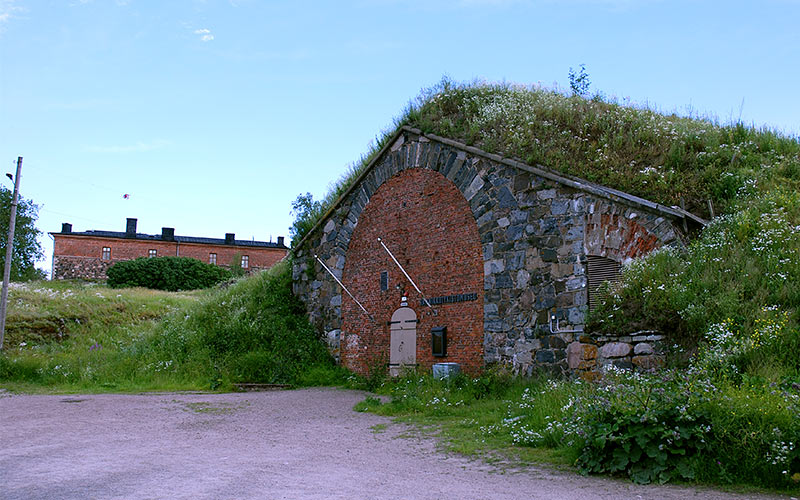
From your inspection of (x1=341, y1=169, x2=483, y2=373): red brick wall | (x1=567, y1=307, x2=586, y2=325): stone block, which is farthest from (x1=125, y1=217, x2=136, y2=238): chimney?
(x1=567, y1=307, x2=586, y2=325): stone block

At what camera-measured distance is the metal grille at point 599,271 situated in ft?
36.6

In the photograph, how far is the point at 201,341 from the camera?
16.9 metres

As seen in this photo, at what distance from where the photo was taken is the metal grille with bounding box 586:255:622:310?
36.6 ft

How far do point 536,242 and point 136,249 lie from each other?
43.3 m

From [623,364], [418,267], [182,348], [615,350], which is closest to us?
[623,364]

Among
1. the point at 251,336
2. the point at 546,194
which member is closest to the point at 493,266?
the point at 546,194

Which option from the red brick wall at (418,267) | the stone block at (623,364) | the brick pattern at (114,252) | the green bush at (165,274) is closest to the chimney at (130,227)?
the brick pattern at (114,252)

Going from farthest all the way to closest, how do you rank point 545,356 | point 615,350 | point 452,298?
point 452,298 < point 545,356 < point 615,350

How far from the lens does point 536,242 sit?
12.1 metres

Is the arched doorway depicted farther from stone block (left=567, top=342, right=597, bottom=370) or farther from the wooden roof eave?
stone block (left=567, top=342, right=597, bottom=370)

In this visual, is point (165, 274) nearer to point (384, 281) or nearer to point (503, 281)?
point (384, 281)

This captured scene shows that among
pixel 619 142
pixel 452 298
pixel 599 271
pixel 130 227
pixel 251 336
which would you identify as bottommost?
pixel 251 336

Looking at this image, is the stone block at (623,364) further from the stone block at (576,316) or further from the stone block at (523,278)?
the stone block at (523,278)

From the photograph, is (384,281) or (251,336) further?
(251,336)
